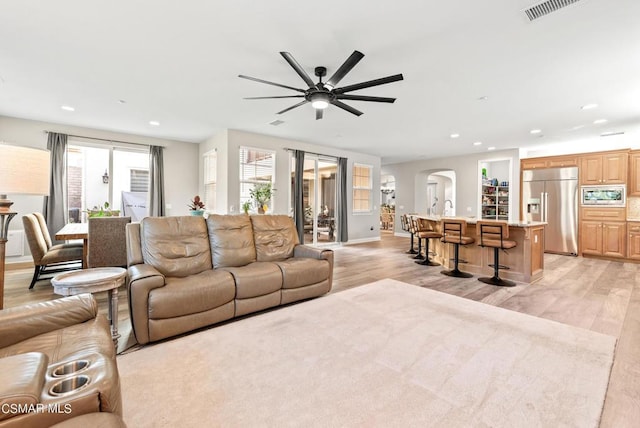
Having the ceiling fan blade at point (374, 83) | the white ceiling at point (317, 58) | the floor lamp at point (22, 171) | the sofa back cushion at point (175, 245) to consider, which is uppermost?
the white ceiling at point (317, 58)

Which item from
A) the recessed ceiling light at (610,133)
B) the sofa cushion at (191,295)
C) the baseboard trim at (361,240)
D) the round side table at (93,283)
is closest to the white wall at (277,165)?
the baseboard trim at (361,240)

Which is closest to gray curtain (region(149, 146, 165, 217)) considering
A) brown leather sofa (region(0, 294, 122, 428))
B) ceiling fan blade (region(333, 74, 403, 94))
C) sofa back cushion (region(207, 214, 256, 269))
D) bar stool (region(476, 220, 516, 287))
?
sofa back cushion (region(207, 214, 256, 269))

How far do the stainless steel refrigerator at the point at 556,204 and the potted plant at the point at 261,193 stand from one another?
6239mm

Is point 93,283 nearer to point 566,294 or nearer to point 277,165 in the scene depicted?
point 277,165

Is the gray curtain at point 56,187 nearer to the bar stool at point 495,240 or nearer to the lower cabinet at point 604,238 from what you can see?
the bar stool at point 495,240

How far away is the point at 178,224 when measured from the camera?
322 centimetres

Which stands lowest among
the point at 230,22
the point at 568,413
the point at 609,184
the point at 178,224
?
the point at 568,413

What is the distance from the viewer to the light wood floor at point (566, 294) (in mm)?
1947

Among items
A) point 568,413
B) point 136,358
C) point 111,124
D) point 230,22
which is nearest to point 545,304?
point 568,413

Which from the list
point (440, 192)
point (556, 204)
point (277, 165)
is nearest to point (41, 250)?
point (277, 165)

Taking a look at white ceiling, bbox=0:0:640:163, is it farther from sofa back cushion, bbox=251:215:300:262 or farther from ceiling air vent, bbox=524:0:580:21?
sofa back cushion, bbox=251:215:300:262

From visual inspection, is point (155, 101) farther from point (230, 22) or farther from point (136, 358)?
point (136, 358)

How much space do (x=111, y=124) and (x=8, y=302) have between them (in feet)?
12.4

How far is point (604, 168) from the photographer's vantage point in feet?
20.7
